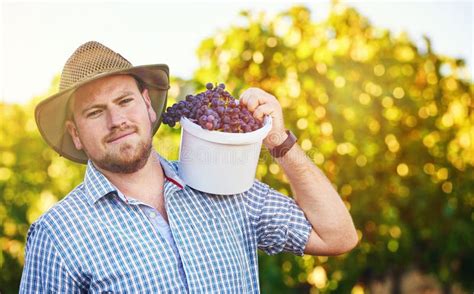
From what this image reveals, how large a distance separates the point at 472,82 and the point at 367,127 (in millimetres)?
1076

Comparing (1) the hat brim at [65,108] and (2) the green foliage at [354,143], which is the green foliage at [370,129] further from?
(1) the hat brim at [65,108]

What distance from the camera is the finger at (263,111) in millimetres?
2201

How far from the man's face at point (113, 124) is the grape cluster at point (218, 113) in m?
0.15

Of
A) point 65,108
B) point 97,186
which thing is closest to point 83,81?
point 65,108

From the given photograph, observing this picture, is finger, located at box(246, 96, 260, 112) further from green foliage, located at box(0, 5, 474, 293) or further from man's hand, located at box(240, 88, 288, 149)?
green foliage, located at box(0, 5, 474, 293)

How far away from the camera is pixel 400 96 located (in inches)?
169

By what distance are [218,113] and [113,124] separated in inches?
13.5

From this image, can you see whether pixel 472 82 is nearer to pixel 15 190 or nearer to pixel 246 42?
pixel 246 42

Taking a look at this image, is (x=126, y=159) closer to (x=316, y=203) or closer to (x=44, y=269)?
(x=44, y=269)

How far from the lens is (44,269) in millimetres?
1985

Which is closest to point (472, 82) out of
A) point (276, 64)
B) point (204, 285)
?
point (276, 64)

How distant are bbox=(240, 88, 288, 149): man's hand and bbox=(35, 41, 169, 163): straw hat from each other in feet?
1.11

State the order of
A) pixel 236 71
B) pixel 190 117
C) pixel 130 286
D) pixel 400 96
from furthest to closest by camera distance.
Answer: pixel 400 96 → pixel 236 71 → pixel 190 117 → pixel 130 286

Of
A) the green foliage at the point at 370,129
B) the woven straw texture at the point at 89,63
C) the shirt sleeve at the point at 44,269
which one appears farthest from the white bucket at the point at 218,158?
the green foliage at the point at 370,129
